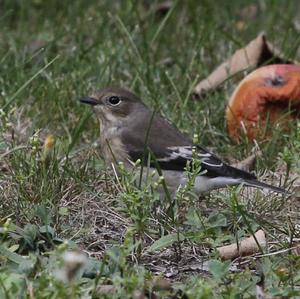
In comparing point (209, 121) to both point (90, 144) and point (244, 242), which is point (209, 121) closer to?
point (90, 144)

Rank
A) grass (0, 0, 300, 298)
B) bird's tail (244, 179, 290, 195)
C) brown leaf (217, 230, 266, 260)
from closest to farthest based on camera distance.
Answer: grass (0, 0, 300, 298)
brown leaf (217, 230, 266, 260)
bird's tail (244, 179, 290, 195)

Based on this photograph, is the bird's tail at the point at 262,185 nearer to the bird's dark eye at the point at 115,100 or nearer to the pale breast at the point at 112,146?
the pale breast at the point at 112,146

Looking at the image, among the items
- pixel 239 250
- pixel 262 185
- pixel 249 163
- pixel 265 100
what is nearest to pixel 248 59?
pixel 265 100

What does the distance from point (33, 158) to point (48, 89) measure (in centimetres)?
181

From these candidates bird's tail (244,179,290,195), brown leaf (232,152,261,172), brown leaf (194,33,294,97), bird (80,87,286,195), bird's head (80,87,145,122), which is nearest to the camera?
bird's tail (244,179,290,195)

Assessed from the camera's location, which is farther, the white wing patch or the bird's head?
the bird's head

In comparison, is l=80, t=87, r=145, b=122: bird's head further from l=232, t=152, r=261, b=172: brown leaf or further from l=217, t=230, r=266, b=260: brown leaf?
l=217, t=230, r=266, b=260: brown leaf

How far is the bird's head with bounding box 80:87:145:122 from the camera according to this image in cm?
685

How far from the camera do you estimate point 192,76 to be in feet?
26.2

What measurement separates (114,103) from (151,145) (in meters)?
0.63

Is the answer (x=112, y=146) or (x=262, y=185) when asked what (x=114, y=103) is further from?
(x=262, y=185)

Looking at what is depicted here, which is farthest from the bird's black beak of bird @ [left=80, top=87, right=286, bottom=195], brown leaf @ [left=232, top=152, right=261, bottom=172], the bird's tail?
the bird's tail

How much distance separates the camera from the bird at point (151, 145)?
237 inches

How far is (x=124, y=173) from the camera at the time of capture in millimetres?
5137
